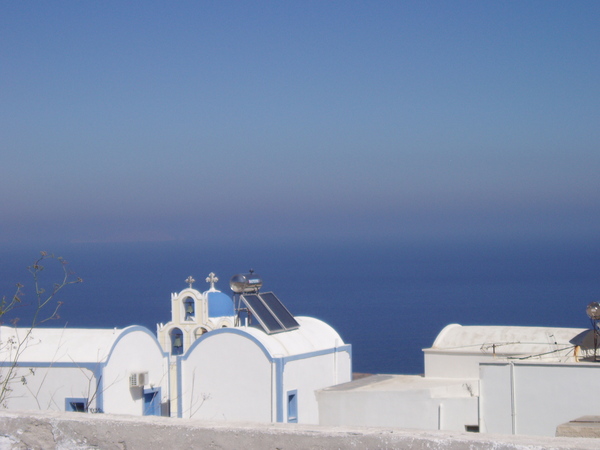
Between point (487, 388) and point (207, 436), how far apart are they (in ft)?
38.3

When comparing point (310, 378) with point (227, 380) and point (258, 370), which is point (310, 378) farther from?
point (227, 380)

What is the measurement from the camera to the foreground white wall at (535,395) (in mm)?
15305

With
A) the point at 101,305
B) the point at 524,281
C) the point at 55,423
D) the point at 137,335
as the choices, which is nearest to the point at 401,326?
the point at 101,305

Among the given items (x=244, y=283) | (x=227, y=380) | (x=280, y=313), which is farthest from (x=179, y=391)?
(x=244, y=283)

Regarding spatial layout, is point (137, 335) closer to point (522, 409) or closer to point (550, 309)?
point (522, 409)

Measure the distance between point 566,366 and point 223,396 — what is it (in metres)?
6.85

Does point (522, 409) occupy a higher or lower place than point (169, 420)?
lower

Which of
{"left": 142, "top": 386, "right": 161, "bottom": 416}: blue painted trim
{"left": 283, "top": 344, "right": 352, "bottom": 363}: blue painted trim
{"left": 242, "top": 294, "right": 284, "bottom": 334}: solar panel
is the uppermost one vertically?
{"left": 242, "top": 294, "right": 284, "bottom": 334}: solar panel

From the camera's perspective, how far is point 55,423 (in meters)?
5.45

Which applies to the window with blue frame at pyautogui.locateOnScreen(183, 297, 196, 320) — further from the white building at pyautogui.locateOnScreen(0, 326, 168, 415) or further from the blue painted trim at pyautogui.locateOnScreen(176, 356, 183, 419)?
the blue painted trim at pyautogui.locateOnScreen(176, 356, 183, 419)

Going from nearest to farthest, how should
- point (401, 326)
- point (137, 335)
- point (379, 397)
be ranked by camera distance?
point (379, 397) → point (137, 335) → point (401, 326)

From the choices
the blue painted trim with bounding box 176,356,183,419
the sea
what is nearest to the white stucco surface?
the blue painted trim with bounding box 176,356,183,419

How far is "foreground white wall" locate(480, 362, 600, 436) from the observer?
15.3 metres

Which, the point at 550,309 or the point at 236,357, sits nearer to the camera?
the point at 236,357
